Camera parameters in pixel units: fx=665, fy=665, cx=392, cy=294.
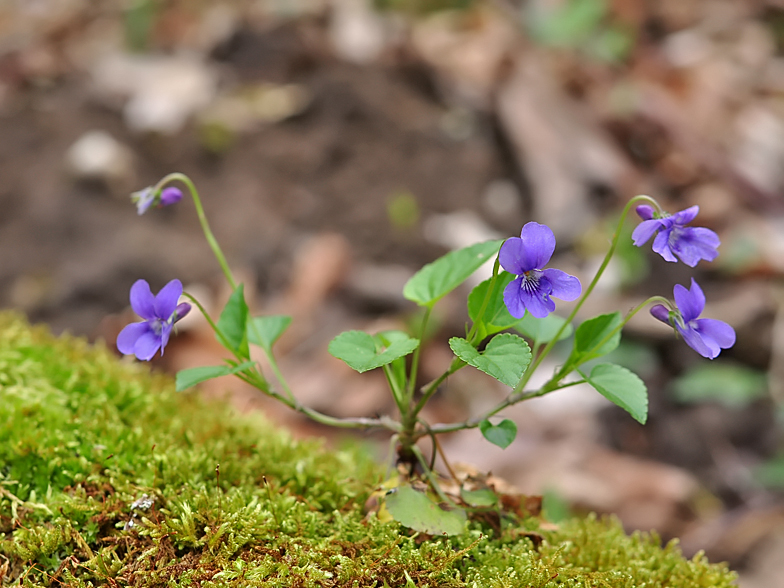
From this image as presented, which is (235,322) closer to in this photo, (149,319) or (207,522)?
(149,319)

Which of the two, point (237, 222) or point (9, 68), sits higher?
point (9, 68)

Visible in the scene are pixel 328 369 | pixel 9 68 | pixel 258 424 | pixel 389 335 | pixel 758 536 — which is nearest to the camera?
pixel 389 335

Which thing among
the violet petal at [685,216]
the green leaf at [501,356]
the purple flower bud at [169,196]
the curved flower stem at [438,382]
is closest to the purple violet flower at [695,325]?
the violet petal at [685,216]

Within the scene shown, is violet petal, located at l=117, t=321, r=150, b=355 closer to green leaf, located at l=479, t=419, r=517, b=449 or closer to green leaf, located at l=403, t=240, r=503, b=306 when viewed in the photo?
green leaf, located at l=403, t=240, r=503, b=306

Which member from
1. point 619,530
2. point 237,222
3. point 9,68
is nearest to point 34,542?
point 619,530

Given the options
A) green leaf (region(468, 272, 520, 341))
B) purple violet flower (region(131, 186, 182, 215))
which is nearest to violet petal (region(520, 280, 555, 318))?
green leaf (region(468, 272, 520, 341))

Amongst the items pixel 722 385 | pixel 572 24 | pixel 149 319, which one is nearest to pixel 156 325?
pixel 149 319

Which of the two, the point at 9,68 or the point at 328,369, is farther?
the point at 9,68

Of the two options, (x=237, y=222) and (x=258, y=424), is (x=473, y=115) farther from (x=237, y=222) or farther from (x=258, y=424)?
(x=258, y=424)

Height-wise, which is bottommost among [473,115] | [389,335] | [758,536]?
[758,536]
